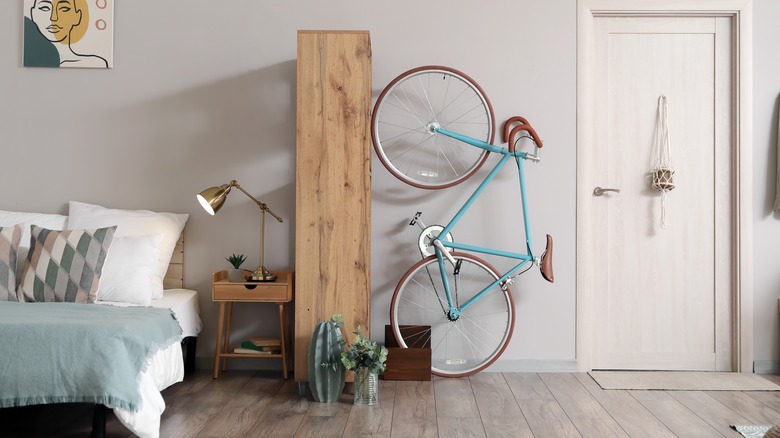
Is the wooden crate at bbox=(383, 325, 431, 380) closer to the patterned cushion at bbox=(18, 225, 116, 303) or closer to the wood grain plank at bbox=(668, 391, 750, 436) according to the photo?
the wood grain plank at bbox=(668, 391, 750, 436)

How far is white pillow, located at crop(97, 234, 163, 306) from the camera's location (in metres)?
3.31

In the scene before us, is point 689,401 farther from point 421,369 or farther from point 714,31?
point 714,31

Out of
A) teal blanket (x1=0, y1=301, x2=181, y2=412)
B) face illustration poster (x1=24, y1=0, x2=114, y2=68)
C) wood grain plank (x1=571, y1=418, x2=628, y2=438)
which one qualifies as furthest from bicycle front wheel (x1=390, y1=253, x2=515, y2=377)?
face illustration poster (x1=24, y1=0, x2=114, y2=68)

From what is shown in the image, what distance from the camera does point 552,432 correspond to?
2.71 meters

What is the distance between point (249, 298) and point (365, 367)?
2.50 feet

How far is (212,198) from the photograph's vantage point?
342 centimetres

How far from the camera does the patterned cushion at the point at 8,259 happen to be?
3168 mm

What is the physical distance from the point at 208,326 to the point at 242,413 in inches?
38.5

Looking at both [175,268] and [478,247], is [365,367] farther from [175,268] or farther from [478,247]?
[175,268]

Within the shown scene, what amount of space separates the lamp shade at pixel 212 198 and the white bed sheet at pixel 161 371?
0.52 meters

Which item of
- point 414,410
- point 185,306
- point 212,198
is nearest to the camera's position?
point 414,410

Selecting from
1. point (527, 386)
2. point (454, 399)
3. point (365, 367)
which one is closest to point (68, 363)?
point (365, 367)

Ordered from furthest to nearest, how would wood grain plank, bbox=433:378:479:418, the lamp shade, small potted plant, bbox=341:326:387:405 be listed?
the lamp shade → small potted plant, bbox=341:326:387:405 → wood grain plank, bbox=433:378:479:418

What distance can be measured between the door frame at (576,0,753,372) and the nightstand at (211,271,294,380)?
1622mm
